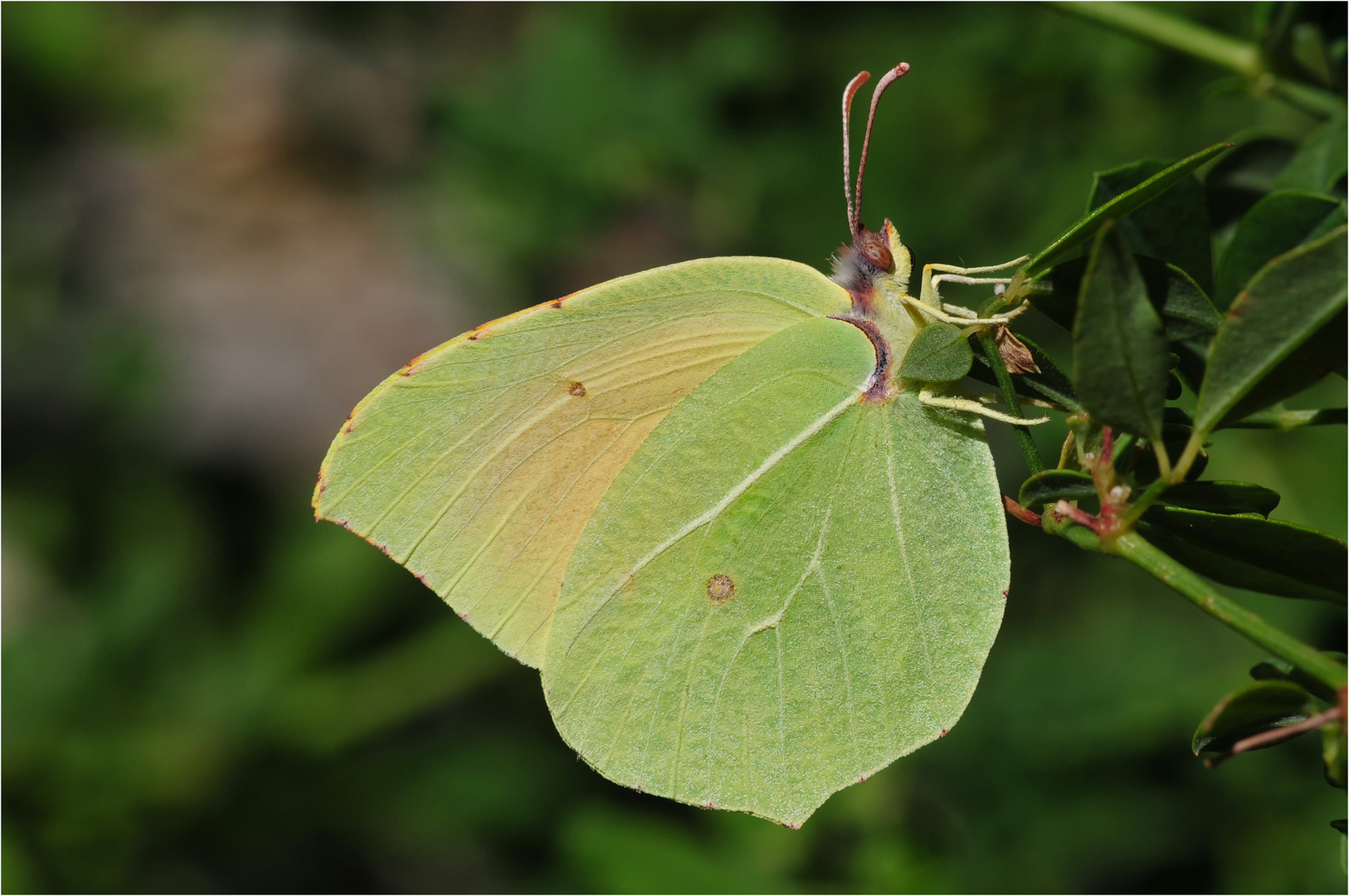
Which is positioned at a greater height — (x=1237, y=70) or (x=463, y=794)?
(x=1237, y=70)

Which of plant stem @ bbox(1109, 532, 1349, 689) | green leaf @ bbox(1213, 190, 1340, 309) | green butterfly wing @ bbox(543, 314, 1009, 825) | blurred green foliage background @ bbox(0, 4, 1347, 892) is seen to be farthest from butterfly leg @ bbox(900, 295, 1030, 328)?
blurred green foliage background @ bbox(0, 4, 1347, 892)

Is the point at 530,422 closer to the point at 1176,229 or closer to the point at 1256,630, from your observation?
the point at 1176,229

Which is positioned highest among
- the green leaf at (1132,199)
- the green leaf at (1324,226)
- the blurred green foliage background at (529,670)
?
the green leaf at (1132,199)

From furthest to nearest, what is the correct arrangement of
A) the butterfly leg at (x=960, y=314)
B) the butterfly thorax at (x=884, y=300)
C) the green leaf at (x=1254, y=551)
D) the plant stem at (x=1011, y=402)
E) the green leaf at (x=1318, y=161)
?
the butterfly thorax at (x=884, y=300), the green leaf at (x=1318, y=161), the butterfly leg at (x=960, y=314), the plant stem at (x=1011, y=402), the green leaf at (x=1254, y=551)

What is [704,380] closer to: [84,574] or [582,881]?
[582,881]

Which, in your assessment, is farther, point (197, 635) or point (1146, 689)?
point (197, 635)

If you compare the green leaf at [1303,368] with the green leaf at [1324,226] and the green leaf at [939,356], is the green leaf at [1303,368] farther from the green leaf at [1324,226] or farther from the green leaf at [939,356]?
the green leaf at [939,356]

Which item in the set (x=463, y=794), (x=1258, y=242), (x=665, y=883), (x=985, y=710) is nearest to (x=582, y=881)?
(x=665, y=883)

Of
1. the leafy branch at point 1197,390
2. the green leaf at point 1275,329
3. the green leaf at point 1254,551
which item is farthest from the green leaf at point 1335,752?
the green leaf at point 1275,329
